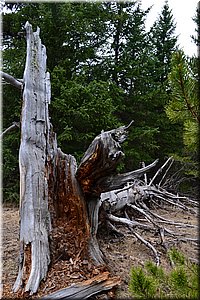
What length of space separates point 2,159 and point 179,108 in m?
4.71

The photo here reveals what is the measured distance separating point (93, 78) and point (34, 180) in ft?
17.6

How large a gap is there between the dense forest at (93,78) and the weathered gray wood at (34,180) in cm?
217

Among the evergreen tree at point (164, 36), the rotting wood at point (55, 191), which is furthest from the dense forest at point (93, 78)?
the rotting wood at point (55, 191)

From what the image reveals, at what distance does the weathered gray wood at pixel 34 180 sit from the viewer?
97.6 inches

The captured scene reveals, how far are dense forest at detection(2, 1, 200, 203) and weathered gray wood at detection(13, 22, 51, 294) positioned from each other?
217 cm

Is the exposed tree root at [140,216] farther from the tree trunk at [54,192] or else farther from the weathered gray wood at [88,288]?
the weathered gray wood at [88,288]

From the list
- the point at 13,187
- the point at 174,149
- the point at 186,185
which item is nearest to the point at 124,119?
the point at 174,149

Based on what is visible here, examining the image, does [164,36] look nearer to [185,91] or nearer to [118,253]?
[118,253]

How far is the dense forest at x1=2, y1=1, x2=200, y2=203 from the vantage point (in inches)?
243


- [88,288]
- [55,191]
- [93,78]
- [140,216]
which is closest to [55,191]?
[55,191]

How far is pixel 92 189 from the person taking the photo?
2.73 meters

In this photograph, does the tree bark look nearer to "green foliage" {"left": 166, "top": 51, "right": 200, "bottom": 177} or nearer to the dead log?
the dead log

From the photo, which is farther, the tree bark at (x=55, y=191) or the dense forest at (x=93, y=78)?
the dense forest at (x=93, y=78)

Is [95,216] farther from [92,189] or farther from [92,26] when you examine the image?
[92,26]
